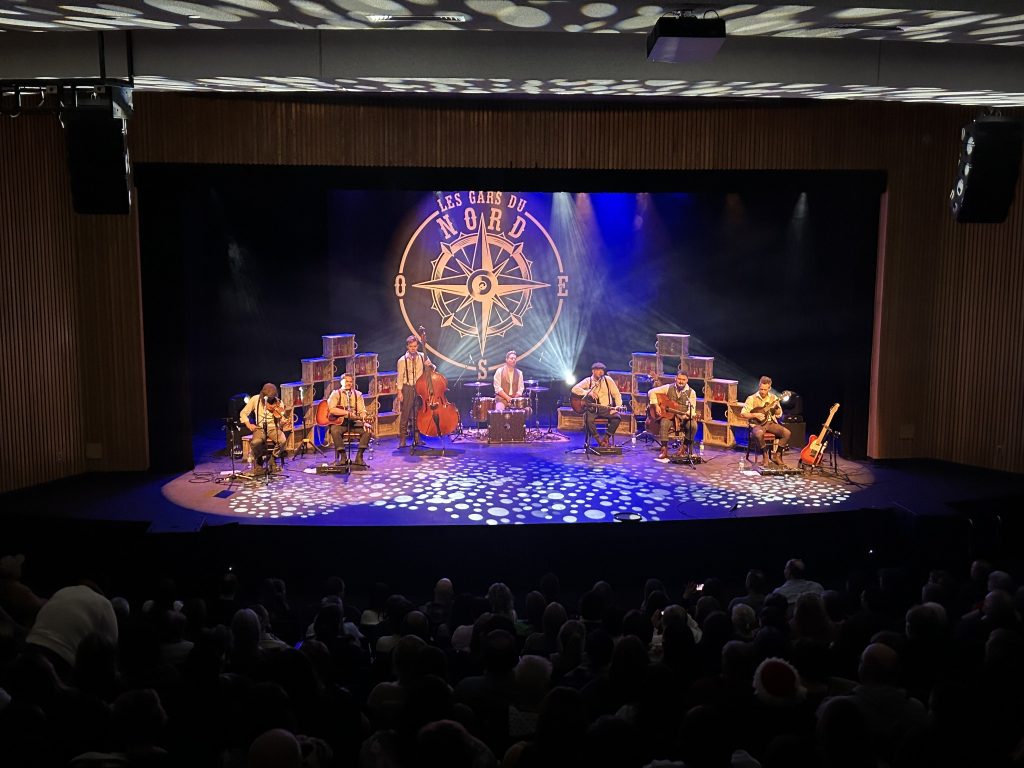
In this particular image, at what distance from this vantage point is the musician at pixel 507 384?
11.0 meters

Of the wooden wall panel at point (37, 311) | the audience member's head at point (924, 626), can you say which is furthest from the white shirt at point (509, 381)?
the audience member's head at point (924, 626)

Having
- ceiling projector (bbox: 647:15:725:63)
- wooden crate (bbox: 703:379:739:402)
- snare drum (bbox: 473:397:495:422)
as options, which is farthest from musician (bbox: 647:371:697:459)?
ceiling projector (bbox: 647:15:725:63)

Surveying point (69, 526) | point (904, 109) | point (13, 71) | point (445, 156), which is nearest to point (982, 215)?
point (904, 109)

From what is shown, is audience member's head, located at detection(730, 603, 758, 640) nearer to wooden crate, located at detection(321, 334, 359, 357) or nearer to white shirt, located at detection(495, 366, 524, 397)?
white shirt, located at detection(495, 366, 524, 397)

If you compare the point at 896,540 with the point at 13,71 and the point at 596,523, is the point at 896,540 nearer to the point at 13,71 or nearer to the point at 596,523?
the point at 596,523

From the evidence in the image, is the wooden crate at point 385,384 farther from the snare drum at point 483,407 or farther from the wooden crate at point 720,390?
the wooden crate at point 720,390

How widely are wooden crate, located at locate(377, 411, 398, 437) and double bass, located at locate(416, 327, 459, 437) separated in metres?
1.11

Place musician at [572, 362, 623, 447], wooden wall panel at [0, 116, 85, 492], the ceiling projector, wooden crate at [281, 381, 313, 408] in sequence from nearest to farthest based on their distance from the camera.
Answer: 1. the ceiling projector
2. wooden wall panel at [0, 116, 85, 492]
3. wooden crate at [281, 381, 313, 408]
4. musician at [572, 362, 623, 447]

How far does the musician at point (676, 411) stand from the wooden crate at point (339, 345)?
3735mm

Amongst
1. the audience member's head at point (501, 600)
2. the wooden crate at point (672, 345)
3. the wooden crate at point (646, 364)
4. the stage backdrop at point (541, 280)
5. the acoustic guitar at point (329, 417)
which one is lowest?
the audience member's head at point (501, 600)

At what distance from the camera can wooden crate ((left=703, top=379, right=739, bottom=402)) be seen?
11.0 meters

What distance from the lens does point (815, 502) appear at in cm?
841

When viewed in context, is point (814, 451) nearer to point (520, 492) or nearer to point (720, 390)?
point (720, 390)

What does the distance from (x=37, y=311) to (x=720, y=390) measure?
753 cm
